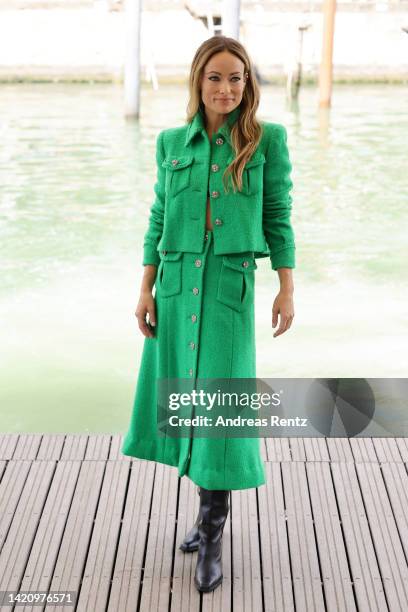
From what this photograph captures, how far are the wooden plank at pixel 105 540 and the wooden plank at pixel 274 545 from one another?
1.37ft

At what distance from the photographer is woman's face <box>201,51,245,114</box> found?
2.31 meters

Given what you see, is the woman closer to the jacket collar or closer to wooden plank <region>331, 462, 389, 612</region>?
the jacket collar

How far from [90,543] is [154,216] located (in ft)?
Result: 3.07

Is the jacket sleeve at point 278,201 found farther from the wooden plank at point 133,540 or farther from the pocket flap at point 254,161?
the wooden plank at point 133,540

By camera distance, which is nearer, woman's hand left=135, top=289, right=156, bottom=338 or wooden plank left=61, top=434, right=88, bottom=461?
woman's hand left=135, top=289, right=156, bottom=338

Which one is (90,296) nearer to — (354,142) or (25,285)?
(25,285)

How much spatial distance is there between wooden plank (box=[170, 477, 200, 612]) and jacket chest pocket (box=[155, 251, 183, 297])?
0.74 metres

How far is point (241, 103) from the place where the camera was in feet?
7.86

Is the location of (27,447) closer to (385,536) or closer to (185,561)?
(185,561)

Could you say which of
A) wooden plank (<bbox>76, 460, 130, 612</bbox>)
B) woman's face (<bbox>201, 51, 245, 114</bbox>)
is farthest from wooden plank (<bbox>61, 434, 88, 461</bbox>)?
woman's face (<bbox>201, 51, 245, 114</bbox>)

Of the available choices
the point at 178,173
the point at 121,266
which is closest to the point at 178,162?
the point at 178,173

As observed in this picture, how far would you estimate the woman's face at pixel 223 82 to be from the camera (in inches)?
90.8

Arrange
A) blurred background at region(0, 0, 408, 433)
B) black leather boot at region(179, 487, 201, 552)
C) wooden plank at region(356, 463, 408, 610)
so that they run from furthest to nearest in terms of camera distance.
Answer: blurred background at region(0, 0, 408, 433) → black leather boot at region(179, 487, 201, 552) → wooden plank at region(356, 463, 408, 610)

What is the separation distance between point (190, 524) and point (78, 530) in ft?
1.06
